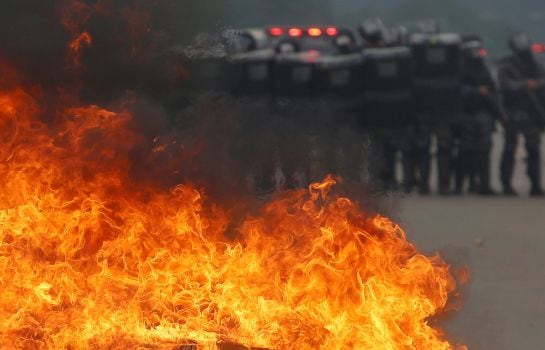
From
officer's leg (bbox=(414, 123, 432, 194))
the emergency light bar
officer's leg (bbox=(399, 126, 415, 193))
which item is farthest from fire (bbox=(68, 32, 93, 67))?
officer's leg (bbox=(414, 123, 432, 194))

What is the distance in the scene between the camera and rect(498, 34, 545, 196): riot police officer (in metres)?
11.6

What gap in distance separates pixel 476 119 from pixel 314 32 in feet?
5.51

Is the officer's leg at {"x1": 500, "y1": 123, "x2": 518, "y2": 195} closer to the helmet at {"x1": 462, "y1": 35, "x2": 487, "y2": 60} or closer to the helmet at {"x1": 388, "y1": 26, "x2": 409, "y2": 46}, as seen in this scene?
the helmet at {"x1": 462, "y1": 35, "x2": 487, "y2": 60}

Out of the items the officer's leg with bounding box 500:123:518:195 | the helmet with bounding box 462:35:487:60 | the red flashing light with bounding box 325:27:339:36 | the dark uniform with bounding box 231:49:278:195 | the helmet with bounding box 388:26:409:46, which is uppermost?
the dark uniform with bounding box 231:49:278:195

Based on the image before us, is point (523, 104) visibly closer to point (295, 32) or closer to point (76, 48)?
point (295, 32)

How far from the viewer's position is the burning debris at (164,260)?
4.39 metres

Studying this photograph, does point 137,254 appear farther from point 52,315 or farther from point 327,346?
point 327,346

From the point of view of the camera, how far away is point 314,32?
37.8ft

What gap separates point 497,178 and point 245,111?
256 inches

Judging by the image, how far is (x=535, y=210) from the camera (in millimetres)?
10711

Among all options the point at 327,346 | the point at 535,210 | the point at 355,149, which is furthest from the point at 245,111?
the point at 535,210

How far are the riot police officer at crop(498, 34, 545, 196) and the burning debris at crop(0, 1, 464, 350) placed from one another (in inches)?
263

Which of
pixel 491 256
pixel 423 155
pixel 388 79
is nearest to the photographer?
pixel 491 256

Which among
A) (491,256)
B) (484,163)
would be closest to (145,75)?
(491,256)
